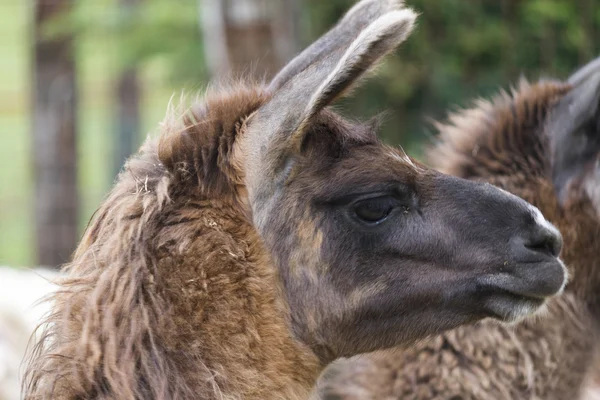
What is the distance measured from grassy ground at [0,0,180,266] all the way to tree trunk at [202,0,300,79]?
6.96 meters

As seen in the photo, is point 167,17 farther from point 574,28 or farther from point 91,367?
point 91,367

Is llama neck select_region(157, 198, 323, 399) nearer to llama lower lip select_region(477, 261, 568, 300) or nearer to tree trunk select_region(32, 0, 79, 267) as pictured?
llama lower lip select_region(477, 261, 568, 300)

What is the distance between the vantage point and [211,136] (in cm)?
275

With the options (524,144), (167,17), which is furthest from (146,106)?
(524,144)

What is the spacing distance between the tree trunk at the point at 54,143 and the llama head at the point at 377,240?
741 centimetres

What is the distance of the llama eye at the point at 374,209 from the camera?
2.74 metres

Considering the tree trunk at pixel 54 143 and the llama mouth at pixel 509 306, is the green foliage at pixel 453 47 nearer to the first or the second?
the llama mouth at pixel 509 306

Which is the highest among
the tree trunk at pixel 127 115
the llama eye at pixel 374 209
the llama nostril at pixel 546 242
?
the llama eye at pixel 374 209

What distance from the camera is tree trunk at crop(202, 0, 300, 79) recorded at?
5934 millimetres

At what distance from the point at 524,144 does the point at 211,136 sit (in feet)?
5.16

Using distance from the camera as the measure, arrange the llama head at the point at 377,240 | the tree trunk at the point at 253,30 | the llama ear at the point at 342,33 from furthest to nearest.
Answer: the tree trunk at the point at 253,30
the llama ear at the point at 342,33
the llama head at the point at 377,240

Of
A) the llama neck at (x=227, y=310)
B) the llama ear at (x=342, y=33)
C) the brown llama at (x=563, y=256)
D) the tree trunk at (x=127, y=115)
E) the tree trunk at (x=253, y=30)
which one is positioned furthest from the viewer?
the tree trunk at (x=127, y=115)

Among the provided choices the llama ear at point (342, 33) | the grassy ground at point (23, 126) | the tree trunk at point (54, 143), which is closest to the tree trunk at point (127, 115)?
the grassy ground at point (23, 126)

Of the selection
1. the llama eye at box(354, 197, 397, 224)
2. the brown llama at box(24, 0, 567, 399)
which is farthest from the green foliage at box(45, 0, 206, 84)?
the llama eye at box(354, 197, 397, 224)
